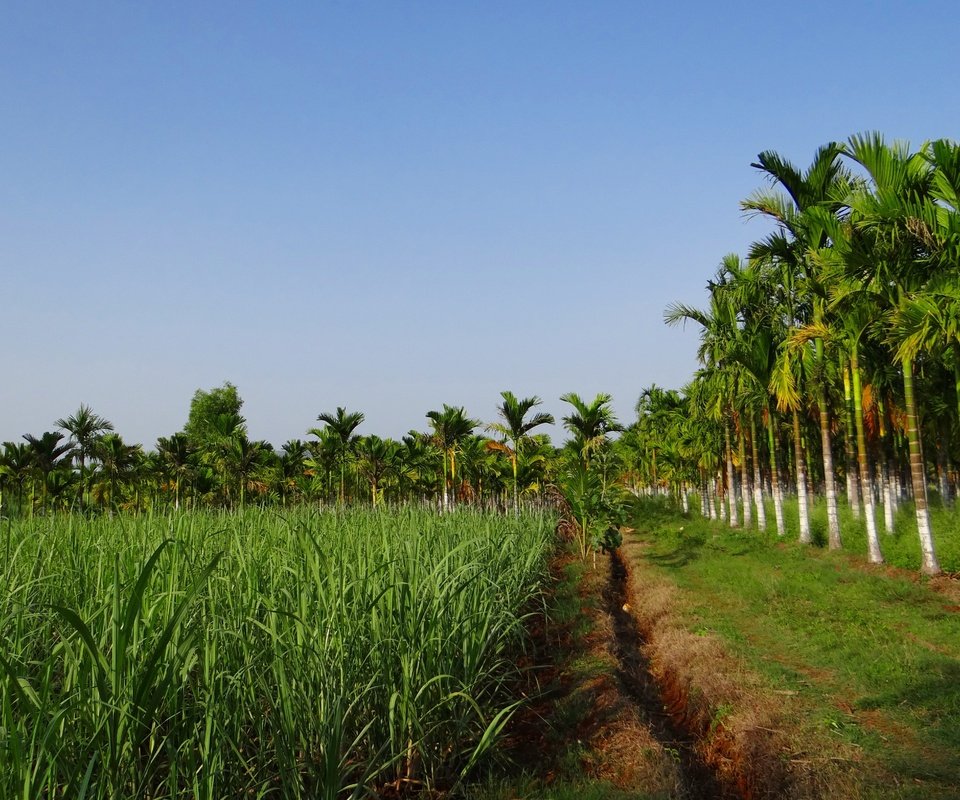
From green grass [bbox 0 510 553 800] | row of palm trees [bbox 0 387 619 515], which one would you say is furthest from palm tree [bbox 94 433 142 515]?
green grass [bbox 0 510 553 800]

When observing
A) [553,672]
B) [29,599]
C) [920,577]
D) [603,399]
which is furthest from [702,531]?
[29,599]

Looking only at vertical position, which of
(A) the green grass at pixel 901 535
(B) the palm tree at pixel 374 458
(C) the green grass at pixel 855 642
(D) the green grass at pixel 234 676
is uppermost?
(B) the palm tree at pixel 374 458

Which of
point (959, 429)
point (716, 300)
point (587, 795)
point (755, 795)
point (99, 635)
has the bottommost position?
point (755, 795)

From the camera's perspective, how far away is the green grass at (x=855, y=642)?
19.0 feet

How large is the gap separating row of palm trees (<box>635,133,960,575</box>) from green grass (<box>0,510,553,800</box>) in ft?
35.3

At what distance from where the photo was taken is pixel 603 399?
2408 cm

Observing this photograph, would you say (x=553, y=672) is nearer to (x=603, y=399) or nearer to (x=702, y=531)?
(x=603, y=399)

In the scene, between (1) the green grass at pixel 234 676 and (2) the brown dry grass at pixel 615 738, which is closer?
(1) the green grass at pixel 234 676

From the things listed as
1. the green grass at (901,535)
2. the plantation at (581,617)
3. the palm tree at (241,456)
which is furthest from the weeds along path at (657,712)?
the palm tree at (241,456)

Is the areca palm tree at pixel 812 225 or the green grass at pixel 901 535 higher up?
the areca palm tree at pixel 812 225

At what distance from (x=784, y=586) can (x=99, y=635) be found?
449 inches

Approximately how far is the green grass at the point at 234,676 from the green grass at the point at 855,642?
3095 mm

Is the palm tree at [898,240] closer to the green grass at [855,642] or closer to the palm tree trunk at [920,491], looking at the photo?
the palm tree trunk at [920,491]

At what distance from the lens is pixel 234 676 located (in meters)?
3.46
